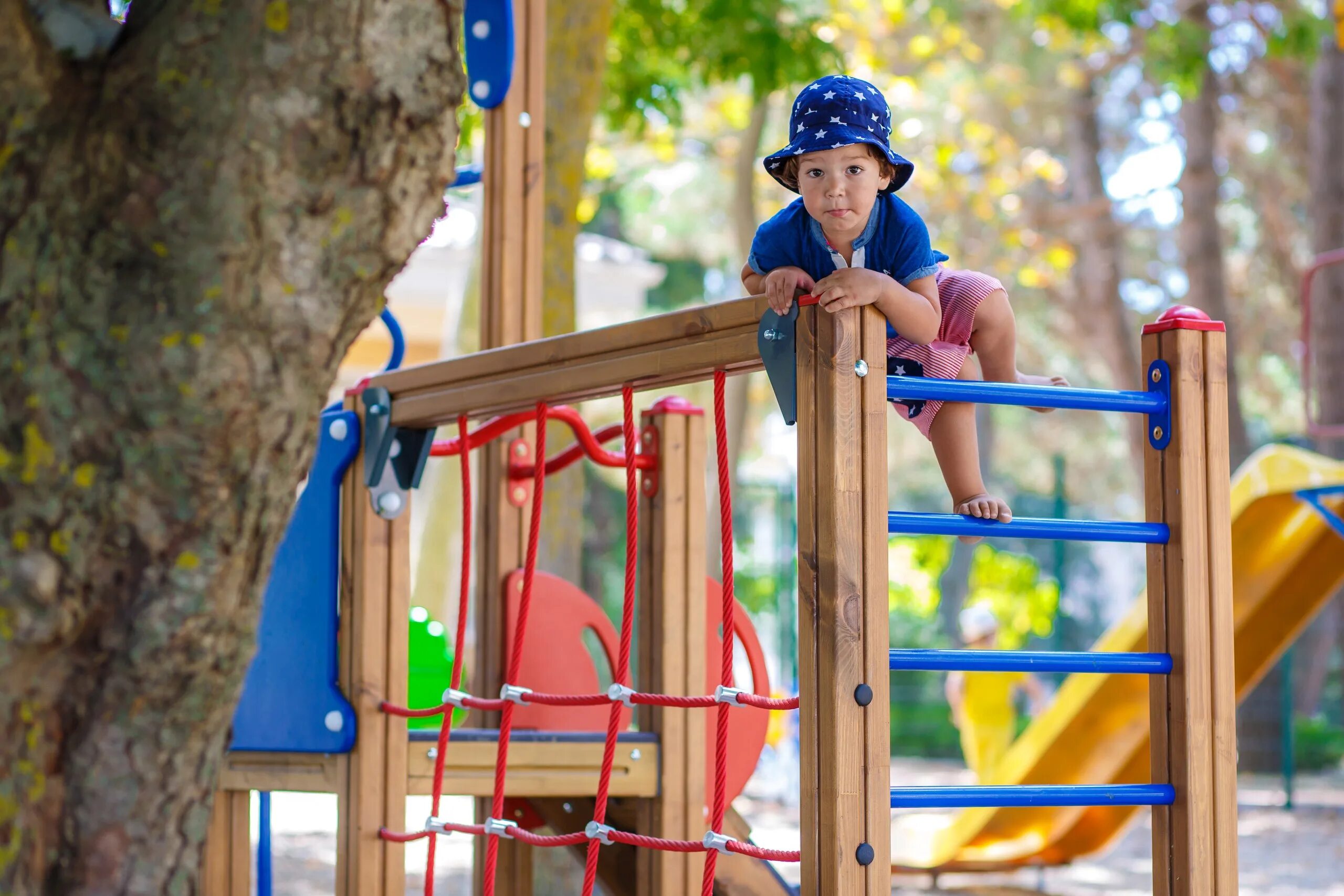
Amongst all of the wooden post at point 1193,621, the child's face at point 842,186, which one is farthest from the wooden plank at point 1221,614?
the child's face at point 842,186

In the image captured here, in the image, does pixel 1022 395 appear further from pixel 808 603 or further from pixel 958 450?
pixel 808 603

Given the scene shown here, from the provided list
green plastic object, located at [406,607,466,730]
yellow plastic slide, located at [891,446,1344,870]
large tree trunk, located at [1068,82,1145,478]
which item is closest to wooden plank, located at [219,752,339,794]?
green plastic object, located at [406,607,466,730]

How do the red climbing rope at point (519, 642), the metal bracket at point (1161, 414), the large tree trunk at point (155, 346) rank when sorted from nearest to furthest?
the large tree trunk at point (155, 346)
the metal bracket at point (1161, 414)
the red climbing rope at point (519, 642)

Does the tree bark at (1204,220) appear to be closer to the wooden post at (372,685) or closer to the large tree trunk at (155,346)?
the wooden post at (372,685)

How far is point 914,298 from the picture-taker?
2.18 metres

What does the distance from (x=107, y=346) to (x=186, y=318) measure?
8cm

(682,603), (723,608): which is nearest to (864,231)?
(723,608)

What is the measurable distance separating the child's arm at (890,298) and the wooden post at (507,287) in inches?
72.4

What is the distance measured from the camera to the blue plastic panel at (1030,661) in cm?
215

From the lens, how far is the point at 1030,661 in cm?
226

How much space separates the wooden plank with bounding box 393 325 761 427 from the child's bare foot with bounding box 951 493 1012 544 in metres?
0.41

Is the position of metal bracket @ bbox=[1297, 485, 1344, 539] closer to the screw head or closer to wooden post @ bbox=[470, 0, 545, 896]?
wooden post @ bbox=[470, 0, 545, 896]

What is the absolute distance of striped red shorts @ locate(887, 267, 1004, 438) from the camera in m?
2.47

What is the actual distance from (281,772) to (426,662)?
1.36m
